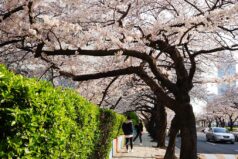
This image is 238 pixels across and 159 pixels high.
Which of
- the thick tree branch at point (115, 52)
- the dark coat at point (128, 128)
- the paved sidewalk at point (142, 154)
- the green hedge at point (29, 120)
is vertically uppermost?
the thick tree branch at point (115, 52)

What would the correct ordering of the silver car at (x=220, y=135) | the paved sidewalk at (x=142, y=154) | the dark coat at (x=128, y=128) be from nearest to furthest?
the paved sidewalk at (x=142, y=154) < the dark coat at (x=128, y=128) < the silver car at (x=220, y=135)

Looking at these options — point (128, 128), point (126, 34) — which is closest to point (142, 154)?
point (128, 128)

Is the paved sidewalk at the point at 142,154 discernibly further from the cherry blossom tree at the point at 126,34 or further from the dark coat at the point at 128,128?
the cherry blossom tree at the point at 126,34

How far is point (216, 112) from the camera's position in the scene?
7881cm

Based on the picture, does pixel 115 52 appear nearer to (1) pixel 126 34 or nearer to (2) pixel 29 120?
(1) pixel 126 34

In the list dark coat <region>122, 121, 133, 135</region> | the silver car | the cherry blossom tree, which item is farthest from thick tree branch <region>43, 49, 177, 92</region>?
the silver car

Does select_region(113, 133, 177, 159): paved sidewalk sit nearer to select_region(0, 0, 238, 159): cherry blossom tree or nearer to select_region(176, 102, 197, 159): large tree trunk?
select_region(0, 0, 238, 159): cherry blossom tree

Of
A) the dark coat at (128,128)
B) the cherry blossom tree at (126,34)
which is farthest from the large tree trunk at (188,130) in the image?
the dark coat at (128,128)

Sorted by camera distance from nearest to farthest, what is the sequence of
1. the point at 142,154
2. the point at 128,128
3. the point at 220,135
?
the point at 142,154 → the point at 128,128 → the point at 220,135

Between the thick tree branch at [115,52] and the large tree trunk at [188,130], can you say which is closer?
the thick tree branch at [115,52]

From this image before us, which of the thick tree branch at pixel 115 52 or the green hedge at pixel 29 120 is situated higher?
the thick tree branch at pixel 115 52

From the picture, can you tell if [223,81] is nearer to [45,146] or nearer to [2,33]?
[2,33]

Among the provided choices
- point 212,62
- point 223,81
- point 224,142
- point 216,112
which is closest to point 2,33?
point 223,81

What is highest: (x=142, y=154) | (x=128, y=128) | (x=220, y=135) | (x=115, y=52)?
(x=115, y=52)
